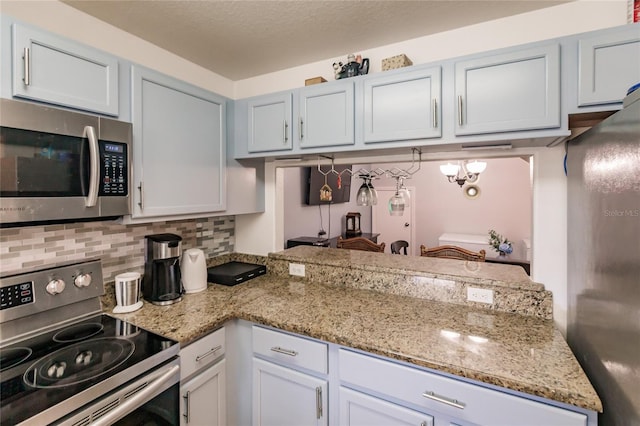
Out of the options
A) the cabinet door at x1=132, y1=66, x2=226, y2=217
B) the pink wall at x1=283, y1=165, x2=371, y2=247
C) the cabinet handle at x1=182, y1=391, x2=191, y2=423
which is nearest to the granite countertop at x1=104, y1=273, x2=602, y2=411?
the cabinet handle at x1=182, y1=391, x2=191, y2=423

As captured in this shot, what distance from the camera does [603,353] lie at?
974mm

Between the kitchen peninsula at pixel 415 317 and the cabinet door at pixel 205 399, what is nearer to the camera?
the kitchen peninsula at pixel 415 317

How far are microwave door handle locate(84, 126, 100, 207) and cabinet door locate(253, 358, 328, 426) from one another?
1.03 meters

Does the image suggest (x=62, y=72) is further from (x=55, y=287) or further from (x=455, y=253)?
(x=455, y=253)

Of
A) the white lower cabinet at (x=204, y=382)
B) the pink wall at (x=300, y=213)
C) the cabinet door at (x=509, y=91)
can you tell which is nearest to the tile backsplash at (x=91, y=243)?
the white lower cabinet at (x=204, y=382)

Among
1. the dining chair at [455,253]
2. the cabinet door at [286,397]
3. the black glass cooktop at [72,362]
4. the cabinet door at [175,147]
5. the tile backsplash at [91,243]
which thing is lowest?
the cabinet door at [286,397]

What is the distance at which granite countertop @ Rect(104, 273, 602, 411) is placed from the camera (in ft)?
3.29

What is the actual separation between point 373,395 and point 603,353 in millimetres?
797

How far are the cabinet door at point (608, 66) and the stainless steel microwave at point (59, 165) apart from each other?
1.89m

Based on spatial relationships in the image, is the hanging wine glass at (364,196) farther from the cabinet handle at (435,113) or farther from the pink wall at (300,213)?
the pink wall at (300,213)

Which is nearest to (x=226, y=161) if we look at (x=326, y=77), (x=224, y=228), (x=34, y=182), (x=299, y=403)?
(x=224, y=228)

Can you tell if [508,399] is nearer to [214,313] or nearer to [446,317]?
[446,317]

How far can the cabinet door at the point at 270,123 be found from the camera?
1754 mm

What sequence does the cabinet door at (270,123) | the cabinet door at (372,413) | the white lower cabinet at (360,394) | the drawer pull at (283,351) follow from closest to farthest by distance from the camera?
1. the white lower cabinet at (360,394)
2. the cabinet door at (372,413)
3. the drawer pull at (283,351)
4. the cabinet door at (270,123)
